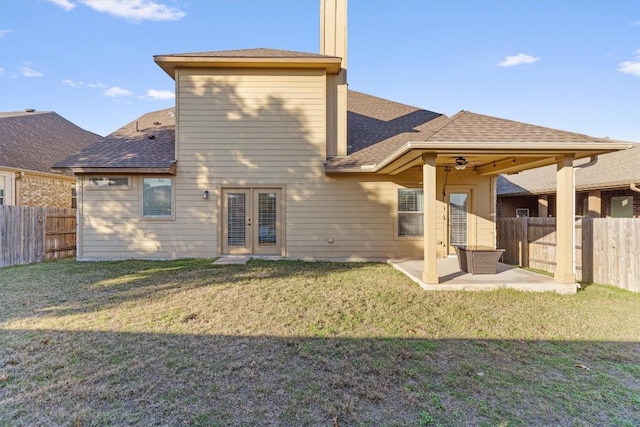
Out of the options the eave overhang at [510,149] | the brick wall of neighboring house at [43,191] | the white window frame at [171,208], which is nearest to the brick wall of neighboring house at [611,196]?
the eave overhang at [510,149]

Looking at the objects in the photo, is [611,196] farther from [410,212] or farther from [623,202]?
[410,212]

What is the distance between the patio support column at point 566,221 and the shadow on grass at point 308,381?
2.57 meters

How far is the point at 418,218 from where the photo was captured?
936 centimetres

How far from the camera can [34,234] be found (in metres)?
9.52

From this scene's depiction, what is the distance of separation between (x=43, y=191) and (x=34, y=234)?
3.75m

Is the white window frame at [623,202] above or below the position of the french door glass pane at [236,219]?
above

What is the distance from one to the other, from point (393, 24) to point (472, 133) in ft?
28.3

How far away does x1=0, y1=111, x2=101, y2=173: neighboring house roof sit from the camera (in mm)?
11728

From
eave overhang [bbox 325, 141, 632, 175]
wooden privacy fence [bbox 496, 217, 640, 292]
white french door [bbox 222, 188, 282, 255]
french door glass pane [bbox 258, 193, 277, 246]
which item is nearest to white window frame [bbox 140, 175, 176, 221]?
white french door [bbox 222, 188, 282, 255]

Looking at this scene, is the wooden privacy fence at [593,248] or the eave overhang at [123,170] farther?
the eave overhang at [123,170]

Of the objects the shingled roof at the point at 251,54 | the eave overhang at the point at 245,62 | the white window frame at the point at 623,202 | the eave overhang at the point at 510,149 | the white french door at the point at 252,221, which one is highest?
the shingled roof at the point at 251,54

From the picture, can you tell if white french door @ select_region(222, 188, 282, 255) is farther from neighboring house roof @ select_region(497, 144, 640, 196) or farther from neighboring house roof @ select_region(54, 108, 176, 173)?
neighboring house roof @ select_region(497, 144, 640, 196)

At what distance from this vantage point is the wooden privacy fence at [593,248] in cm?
610

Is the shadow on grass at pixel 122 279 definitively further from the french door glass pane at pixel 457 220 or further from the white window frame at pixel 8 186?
the white window frame at pixel 8 186
